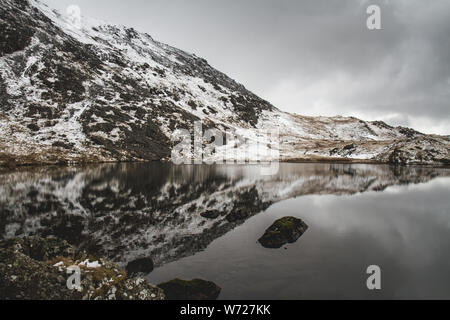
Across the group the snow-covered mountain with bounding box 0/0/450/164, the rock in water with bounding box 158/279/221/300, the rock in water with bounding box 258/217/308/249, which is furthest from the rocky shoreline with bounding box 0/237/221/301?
the snow-covered mountain with bounding box 0/0/450/164

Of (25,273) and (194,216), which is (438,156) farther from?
(25,273)

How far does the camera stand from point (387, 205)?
3197 cm

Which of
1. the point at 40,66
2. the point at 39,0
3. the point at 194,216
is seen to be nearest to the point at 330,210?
the point at 194,216

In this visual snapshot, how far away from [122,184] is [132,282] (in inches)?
1340

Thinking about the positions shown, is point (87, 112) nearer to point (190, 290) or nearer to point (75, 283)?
point (75, 283)

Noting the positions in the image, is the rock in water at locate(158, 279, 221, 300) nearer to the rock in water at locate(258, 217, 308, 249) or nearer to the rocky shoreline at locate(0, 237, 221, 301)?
the rocky shoreline at locate(0, 237, 221, 301)

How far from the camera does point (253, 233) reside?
70.6ft

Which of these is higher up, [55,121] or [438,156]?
[55,121]

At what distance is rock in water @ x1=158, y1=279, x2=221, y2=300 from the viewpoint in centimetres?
1160

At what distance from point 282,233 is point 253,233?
2.88 meters

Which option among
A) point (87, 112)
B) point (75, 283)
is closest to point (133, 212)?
point (75, 283)

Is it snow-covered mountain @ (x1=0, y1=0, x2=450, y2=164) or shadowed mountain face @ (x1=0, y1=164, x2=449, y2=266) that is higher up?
snow-covered mountain @ (x1=0, y1=0, x2=450, y2=164)

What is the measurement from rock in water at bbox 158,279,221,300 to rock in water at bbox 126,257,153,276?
2.63 meters
